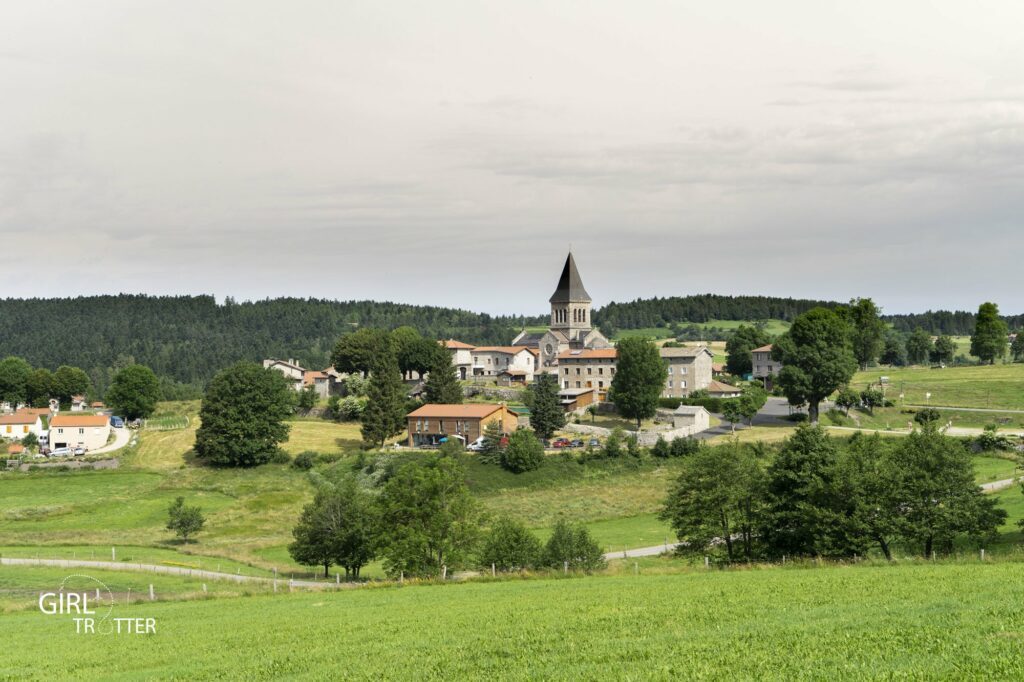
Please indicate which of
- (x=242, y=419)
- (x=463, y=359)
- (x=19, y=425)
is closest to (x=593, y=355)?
(x=463, y=359)

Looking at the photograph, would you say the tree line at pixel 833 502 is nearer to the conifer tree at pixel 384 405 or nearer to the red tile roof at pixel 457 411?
the red tile roof at pixel 457 411

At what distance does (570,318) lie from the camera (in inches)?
5340

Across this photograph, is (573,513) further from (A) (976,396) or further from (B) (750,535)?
(A) (976,396)

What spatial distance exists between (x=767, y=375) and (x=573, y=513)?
61.5m

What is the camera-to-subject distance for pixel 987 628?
60.7ft

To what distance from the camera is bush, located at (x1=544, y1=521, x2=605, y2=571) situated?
41.1 m

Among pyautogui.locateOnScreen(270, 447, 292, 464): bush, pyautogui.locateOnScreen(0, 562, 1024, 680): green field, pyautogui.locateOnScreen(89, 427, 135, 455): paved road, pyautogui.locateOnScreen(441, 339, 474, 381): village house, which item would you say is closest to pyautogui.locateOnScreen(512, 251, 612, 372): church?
pyautogui.locateOnScreen(441, 339, 474, 381): village house

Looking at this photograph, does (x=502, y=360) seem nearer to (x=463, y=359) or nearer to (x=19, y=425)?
(x=463, y=359)

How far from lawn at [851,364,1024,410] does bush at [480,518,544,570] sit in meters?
65.7

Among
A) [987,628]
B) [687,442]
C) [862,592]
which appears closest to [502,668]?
[987,628]

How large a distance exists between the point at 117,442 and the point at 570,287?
6778cm

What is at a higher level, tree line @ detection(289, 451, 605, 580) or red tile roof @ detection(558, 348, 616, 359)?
red tile roof @ detection(558, 348, 616, 359)

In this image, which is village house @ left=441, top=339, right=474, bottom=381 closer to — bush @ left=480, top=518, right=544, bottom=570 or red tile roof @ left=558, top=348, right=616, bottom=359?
red tile roof @ left=558, top=348, right=616, bottom=359

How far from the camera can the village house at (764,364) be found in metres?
121
